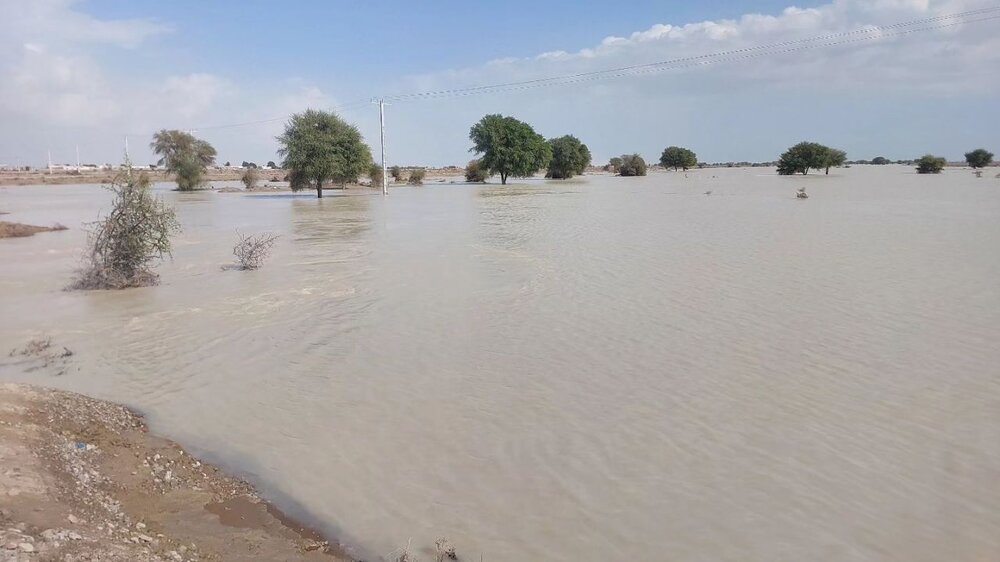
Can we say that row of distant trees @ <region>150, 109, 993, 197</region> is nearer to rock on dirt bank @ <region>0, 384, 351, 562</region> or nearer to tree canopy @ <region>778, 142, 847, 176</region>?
tree canopy @ <region>778, 142, 847, 176</region>

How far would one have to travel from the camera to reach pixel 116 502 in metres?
4.41

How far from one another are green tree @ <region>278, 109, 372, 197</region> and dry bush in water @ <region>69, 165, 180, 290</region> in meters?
32.6

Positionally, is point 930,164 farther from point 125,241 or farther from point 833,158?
point 125,241

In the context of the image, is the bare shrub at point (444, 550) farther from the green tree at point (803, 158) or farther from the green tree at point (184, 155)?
the green tree at point (803, 158)

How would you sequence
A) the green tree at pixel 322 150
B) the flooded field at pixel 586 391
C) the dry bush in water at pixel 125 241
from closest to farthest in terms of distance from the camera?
the flooded field at pixel 586 391 < the dry bush in water at pixel 125 241 < the green tree at pixel 322 150

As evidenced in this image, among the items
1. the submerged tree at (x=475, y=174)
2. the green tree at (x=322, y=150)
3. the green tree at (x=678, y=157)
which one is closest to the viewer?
the green tree at (x=322, y=150)

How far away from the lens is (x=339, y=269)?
15500mm

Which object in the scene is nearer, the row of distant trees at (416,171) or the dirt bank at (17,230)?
the dirt bank at (17,230)

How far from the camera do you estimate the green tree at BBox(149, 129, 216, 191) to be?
6538cm

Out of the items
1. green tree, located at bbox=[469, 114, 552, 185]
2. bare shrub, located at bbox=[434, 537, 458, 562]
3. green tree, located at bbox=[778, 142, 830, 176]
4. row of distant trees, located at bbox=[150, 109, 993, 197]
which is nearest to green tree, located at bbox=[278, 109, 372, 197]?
row of distant trees, located at bbox=[150, 109, 993, 197]

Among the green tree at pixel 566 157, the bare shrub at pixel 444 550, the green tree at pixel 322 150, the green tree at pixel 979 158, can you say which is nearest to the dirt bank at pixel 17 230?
the green tree at pixel 322 150

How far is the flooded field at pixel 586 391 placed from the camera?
4594 mm

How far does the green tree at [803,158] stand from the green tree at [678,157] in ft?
157

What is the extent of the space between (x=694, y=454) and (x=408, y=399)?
10.0ft
